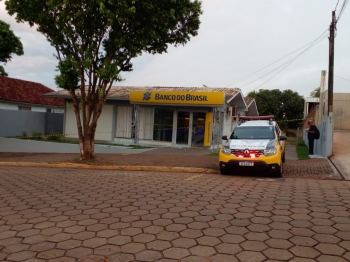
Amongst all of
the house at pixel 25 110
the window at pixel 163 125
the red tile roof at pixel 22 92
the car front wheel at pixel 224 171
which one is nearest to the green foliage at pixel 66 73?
the car front wheel at pixel 224 171

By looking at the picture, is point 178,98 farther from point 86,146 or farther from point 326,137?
point 326,137

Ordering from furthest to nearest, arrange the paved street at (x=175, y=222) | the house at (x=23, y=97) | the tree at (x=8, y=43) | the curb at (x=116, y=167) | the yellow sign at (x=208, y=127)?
the house at (x=23, y=97)
the yellow sign at (x=208, y=127)
the tree at (x=8, y=43)
the curb at (x=116, y=167)
the paved street at (x=175, y=222)

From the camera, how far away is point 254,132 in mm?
9961

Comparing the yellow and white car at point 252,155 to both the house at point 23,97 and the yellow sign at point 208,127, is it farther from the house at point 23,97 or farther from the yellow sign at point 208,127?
the house at point 23,97

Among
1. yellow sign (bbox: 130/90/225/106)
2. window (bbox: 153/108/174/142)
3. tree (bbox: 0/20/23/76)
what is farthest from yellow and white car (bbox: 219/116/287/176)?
tree (bbox: 0/20/23/76)

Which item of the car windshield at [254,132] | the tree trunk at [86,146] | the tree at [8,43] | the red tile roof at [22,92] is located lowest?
the tree trunk at [86,146]

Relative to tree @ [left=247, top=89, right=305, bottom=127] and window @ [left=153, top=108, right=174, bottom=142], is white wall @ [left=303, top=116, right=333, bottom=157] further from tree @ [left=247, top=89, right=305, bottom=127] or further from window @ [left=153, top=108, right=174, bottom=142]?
tree @ [left=247, top=89, right=305, bottom=127]

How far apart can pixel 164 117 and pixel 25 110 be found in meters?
12.3

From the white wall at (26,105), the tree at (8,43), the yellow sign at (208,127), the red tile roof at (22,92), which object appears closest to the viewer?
the tree at (8,43)

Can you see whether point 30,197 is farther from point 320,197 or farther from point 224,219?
point 320,197

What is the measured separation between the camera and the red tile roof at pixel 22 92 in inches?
962

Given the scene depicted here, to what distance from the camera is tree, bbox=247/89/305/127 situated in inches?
1551

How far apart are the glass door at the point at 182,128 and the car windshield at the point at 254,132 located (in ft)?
26.0

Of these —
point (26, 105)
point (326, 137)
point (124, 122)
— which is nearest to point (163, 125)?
point (124, 122)
